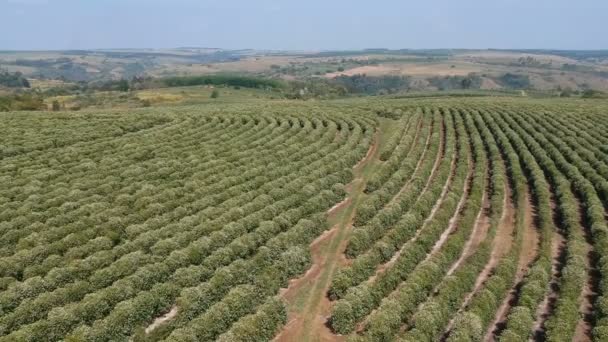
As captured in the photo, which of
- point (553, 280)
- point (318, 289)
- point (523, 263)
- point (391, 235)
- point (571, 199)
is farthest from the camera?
point (571, 199)

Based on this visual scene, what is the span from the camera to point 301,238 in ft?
126

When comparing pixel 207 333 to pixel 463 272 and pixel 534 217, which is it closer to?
pixel 463 272

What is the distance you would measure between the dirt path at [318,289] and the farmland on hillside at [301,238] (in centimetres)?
13

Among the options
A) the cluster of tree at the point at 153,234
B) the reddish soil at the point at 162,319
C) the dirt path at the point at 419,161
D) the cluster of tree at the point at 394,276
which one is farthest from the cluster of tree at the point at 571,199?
the reddish soil at the point at 162,319

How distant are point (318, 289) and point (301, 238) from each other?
20.0ft

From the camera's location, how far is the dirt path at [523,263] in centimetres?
2877

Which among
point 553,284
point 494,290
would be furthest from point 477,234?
point 494,290

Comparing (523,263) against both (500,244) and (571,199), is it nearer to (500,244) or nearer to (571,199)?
(500,244)

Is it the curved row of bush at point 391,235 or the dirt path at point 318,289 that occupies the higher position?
the curved row of bush at point 391,235

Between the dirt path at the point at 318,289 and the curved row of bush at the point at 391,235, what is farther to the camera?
the curved row of bush at the point at 391,235

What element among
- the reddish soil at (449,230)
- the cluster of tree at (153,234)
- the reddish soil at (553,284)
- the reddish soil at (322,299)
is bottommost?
the reddish soil at (322,299)

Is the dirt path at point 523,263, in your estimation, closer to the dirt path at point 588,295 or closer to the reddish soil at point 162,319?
the dirt path at point 588,295

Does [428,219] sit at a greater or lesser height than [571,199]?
lesser

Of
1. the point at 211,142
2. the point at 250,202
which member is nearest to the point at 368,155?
the point at 211,142
